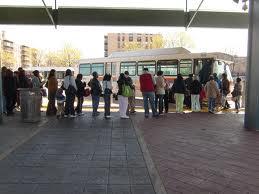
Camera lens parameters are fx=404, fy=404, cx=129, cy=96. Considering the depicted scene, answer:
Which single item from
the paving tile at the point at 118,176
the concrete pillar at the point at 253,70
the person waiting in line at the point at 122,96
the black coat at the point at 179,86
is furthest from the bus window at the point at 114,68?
the paving tile at the point at 118,176

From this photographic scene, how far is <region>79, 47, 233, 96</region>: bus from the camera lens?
21.5 m

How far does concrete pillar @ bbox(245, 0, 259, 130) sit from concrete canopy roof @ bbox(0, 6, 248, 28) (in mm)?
4580

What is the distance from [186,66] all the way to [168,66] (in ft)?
5.25

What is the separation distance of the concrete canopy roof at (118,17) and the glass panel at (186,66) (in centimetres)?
632

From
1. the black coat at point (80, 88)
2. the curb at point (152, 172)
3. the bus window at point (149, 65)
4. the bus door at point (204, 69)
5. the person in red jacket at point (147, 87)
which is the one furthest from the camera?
the bus window at point (149, 65)

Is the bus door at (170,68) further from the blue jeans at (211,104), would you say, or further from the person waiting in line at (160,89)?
the person waiting in line at (160,89)

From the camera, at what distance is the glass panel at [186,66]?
22.6 m

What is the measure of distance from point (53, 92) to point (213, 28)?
7.03 m

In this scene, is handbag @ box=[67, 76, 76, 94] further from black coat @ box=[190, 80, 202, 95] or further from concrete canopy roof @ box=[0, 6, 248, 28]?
black coat @ box=[190, 80, 202, 95]

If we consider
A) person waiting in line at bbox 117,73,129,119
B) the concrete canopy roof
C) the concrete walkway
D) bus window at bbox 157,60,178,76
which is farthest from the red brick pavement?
bus window at bbox 157,60,178,76

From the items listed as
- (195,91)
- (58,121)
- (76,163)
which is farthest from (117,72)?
(76,163)

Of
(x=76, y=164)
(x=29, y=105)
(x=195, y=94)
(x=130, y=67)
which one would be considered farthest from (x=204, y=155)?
(x=130, y=67)

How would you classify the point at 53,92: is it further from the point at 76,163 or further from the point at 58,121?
the point at 76,163

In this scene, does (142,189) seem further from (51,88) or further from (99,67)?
(99,67)
